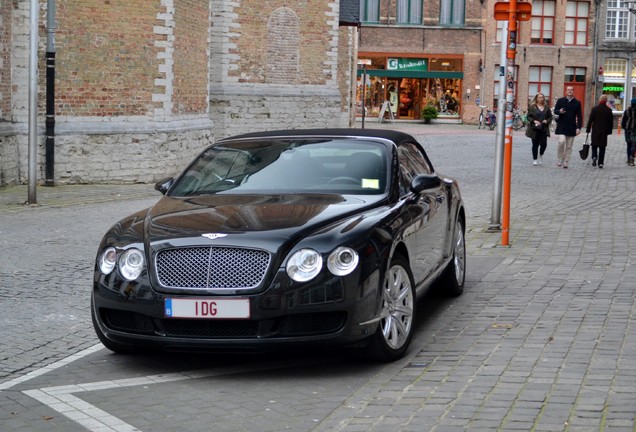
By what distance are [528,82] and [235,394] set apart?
6226 centimetres

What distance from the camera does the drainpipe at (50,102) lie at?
67.3 feet

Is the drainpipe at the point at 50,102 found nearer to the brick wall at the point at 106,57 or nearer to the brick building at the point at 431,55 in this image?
the brick wall at the point at 106,57

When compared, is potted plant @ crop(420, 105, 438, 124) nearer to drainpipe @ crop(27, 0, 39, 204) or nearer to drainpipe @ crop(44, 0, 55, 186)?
drainpipe @ crop(44, 0, 55, 186)

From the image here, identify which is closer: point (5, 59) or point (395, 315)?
point (395, 315)

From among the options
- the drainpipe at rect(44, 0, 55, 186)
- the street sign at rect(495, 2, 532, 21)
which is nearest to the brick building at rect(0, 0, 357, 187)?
the drainpipe at rect(44, 0, 55, 186)

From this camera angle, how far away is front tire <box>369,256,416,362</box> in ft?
22.3

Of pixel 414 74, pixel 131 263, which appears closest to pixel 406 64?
pixel 414 74

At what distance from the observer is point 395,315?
7004mm

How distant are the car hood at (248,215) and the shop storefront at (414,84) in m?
57.6

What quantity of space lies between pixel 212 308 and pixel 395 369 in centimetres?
118

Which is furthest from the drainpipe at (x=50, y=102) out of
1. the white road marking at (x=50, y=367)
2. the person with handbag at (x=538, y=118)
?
the white road marking at (x=50, y=367)

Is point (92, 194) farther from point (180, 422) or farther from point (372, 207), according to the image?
point (180, 422)

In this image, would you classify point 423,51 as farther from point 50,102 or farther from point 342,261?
point 342,261

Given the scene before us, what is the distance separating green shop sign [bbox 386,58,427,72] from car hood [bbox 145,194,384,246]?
5808 centimetres
